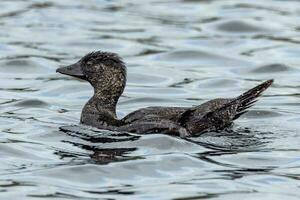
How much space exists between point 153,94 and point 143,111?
12.5ft

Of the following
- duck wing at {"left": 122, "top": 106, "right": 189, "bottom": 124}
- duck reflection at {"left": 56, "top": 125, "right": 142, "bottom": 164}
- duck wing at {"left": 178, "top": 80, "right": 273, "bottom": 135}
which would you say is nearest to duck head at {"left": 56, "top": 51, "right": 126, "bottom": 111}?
duck reflection at {"left": 56, "top": 125, "right": 142, "bottom": 164}

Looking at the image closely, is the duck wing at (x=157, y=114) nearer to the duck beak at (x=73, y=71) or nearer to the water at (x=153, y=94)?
the water at (x=153, y=94)

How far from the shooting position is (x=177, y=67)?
20266mm

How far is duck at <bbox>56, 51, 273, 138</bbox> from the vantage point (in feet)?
46.7

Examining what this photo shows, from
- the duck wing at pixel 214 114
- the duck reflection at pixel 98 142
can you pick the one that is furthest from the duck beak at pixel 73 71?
the duck wing at pixel 214 114

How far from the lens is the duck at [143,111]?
1423 cm

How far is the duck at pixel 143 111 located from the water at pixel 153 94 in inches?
6.2

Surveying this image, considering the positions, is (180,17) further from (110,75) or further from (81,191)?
(81,191)

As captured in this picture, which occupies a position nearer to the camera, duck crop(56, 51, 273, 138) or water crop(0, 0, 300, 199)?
water crop(0, 0, 300, 199)

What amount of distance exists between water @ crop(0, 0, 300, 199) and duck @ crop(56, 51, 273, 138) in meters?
0.16

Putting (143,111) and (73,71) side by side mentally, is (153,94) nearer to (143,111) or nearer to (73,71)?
(73,71)

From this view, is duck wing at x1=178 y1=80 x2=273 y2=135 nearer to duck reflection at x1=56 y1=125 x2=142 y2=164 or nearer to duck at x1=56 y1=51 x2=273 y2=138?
duck at x1=56 y1=51 x2=273 y2=138

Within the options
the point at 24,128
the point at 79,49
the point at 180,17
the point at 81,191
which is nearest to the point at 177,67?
the point at 79,49

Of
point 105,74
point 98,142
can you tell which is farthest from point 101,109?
point 98,142
